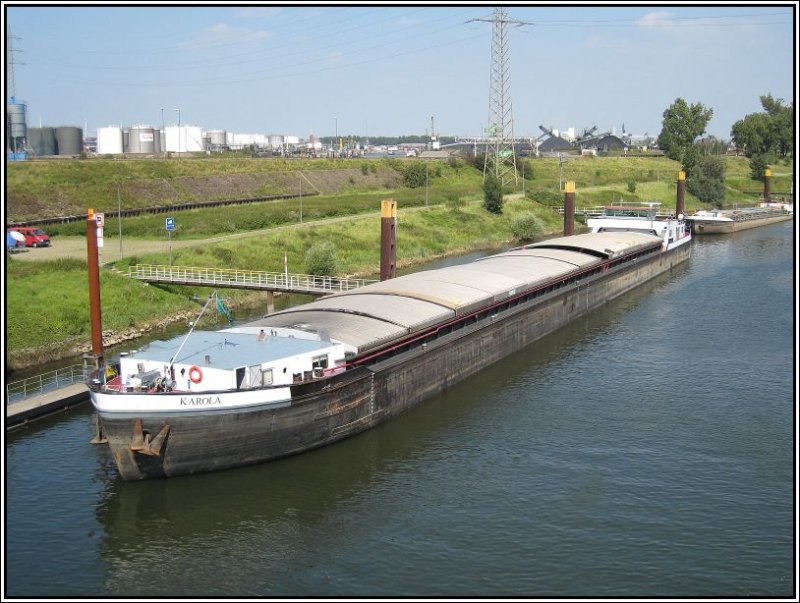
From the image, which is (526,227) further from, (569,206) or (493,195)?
(569,206)

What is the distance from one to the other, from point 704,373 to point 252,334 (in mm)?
21096

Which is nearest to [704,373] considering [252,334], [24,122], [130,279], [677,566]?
[677,566]

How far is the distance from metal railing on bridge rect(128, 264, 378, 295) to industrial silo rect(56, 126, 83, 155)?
8102 cm

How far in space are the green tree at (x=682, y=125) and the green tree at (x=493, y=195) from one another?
7098cm

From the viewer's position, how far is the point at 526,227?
90250 mm

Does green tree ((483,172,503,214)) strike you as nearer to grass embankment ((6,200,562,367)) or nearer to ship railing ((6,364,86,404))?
grass embankment ((6,200,562,367))

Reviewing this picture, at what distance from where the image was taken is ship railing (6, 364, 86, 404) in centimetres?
3394

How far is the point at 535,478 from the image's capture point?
88.6 ft

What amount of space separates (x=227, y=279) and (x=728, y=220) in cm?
7278

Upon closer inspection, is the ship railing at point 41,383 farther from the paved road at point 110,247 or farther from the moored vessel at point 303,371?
the paved road at point 110,247

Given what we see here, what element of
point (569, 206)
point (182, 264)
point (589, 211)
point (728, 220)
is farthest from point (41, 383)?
point (728, 220)

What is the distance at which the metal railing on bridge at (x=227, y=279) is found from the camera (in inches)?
1901

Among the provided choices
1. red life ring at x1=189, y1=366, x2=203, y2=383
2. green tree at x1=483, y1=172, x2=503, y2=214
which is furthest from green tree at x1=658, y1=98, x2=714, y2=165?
red life ring at x1=189, y1=366, x2=203, y2=383

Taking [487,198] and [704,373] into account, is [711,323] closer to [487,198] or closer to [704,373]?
[704,373]
